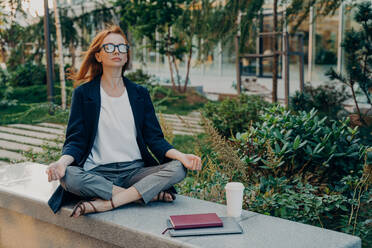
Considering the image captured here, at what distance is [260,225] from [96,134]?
125 cm

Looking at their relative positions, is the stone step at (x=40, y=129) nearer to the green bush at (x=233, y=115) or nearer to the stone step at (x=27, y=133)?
the stone step at (x=27, y=133)

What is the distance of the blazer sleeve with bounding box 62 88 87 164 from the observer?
3.01 meters

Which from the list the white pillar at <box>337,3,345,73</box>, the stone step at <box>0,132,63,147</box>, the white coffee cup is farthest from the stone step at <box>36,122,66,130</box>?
the white pillar at <box>337,3,345,73</box>

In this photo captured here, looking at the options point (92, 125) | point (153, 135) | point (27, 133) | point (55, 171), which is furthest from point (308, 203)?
point (27, 133)

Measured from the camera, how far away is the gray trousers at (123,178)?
279 cm

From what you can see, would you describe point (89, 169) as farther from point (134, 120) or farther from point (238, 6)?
point (238, 6)

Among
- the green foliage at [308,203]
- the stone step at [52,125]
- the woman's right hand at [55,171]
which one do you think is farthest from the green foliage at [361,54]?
the stone step at [52,125]

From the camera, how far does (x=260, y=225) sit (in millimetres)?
2518

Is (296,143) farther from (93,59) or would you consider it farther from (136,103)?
(93,59)

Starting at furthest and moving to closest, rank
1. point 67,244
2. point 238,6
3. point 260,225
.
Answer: point 238,6
point 67,244
point 260,225

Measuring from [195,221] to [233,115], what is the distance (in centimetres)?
Result: 438

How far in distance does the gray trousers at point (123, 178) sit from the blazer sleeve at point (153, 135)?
117mm

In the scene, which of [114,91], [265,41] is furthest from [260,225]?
[265,41]

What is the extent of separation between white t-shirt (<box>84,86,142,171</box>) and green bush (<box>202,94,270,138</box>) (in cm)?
346
